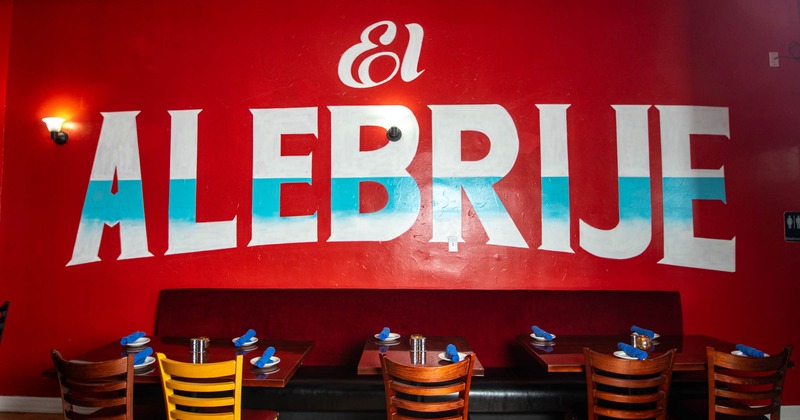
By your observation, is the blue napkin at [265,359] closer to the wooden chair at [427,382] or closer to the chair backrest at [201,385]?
the chair backrest at [201,385]

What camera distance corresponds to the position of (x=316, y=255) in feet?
12.8

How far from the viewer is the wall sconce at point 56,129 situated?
398 cm

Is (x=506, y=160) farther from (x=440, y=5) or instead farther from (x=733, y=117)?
(x=733, y=117)

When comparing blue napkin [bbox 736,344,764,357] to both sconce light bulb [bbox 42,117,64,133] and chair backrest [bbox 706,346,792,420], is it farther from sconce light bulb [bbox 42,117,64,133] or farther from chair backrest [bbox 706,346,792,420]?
sconce light bulb [bbox 42,117,64,133]

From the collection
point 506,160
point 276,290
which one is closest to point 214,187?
point 276,290

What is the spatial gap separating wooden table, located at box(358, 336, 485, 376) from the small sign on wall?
108 inches

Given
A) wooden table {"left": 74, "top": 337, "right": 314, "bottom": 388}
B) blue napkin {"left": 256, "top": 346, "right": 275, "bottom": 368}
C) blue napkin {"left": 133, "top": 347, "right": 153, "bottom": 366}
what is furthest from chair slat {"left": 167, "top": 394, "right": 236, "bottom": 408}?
blue napkin {"left": 133, "top": 347, "right": 153, "bottom": 366}

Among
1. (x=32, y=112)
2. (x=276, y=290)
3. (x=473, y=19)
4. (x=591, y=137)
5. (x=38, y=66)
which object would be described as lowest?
(x=276, y=290)

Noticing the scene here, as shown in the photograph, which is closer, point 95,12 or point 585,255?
point 585,255

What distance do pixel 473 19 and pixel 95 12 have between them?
10.5 feet

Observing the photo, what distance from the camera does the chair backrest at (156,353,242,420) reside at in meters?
2.34

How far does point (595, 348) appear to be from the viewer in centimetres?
308

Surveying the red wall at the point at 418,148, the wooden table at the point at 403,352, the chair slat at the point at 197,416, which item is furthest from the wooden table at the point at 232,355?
the red wall at the point at 418,148

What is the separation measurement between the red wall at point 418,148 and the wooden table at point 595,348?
542 millimetres
